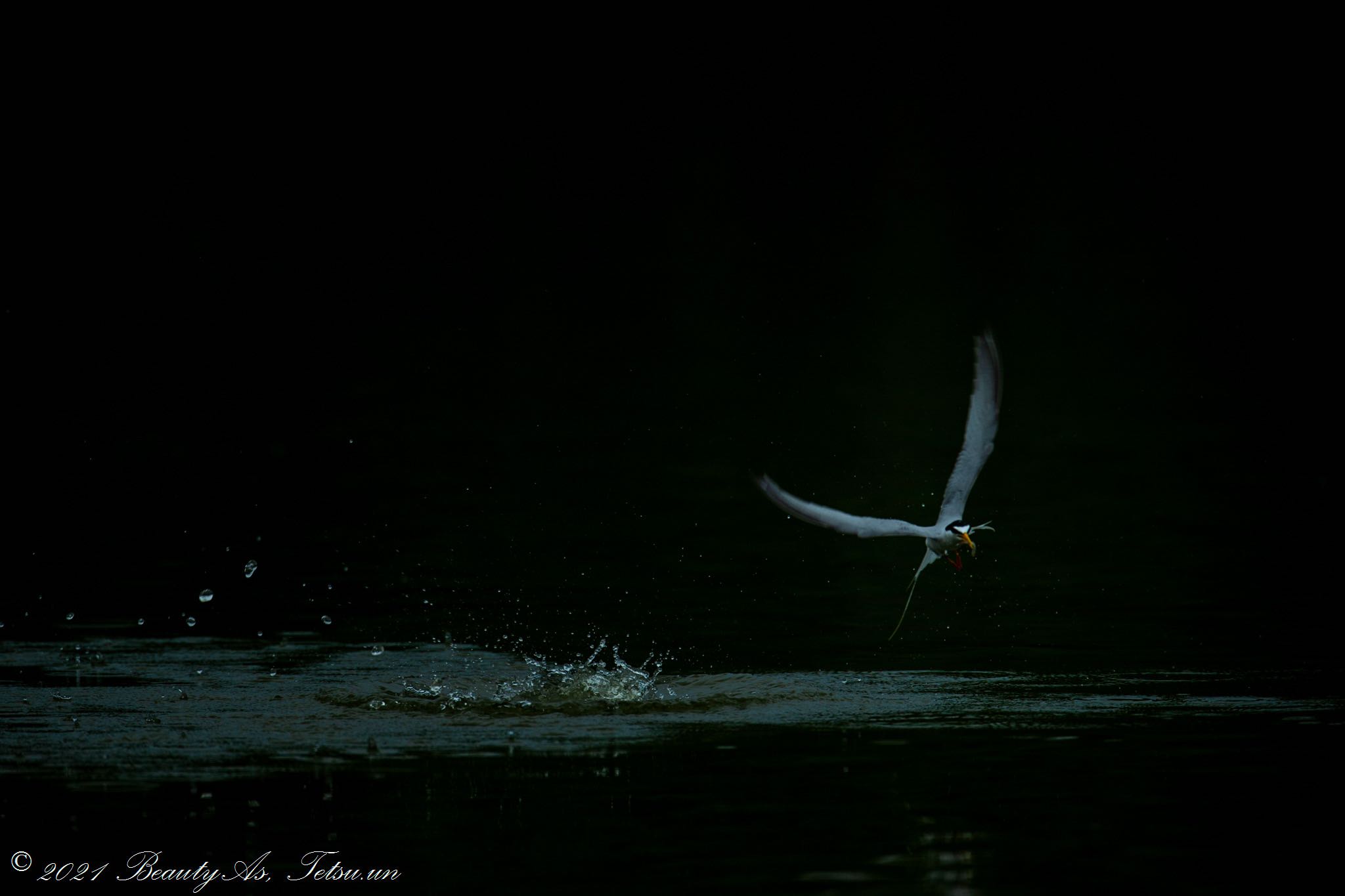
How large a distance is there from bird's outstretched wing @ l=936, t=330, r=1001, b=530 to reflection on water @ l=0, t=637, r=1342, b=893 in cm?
124

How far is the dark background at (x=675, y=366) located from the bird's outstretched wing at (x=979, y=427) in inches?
106

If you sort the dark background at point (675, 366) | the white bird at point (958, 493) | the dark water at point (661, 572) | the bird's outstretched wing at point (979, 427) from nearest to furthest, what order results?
the dark water at point (661, 572) < the white bird at point (958, 493) < the bird's outstretched wing at point (979, 427) < the dark background at point (675, 366)

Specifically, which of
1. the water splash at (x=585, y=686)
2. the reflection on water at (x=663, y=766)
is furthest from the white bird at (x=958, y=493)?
the water splash at (x=585, y=686)

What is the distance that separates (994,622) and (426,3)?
51432mm

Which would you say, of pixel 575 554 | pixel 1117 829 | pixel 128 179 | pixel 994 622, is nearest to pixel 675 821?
pixel 1117 829

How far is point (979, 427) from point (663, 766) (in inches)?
94.4

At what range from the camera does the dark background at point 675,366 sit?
1728cm

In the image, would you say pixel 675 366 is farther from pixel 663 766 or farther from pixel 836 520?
pixel 663 766

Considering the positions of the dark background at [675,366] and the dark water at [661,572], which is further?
the dark background at [675,366]

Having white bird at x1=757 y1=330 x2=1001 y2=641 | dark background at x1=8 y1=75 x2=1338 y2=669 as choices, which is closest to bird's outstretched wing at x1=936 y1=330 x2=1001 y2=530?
white bird at x1=757 y1=330 x2=1001 y2=641

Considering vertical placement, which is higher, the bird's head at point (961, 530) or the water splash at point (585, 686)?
the bird's head at point (961, 530)

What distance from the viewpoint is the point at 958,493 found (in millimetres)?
12273

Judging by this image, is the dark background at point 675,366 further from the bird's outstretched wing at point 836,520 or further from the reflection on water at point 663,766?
the bird's outstretched wing at point 836,520

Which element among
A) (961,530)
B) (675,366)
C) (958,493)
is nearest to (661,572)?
(958,493)
